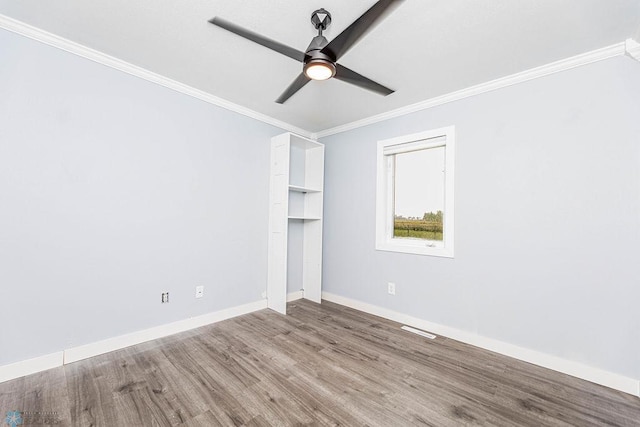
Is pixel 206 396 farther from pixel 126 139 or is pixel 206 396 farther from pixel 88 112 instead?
pixel 88 112

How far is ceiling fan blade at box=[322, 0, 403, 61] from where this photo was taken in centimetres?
125

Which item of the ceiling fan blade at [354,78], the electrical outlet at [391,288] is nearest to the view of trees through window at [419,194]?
the electrical outlet at [391,288]

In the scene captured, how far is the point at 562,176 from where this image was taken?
2.23m

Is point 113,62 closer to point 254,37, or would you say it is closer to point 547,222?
point 254,37

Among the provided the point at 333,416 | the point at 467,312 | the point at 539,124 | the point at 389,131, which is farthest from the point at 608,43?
the point at 333,416

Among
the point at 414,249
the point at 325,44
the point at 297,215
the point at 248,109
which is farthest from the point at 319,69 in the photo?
the point at 297,215

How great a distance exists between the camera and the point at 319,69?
5.58ft

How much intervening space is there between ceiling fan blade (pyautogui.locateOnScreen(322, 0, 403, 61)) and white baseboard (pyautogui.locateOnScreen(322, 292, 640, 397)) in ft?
8.97

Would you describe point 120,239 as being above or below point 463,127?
below

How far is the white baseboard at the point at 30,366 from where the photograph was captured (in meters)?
1.88

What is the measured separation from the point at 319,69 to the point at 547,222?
2239 millimetres

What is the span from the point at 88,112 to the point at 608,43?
409 cm

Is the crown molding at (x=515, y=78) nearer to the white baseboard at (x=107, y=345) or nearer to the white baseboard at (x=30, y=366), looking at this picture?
the white baseboard at (x=107, y=345)

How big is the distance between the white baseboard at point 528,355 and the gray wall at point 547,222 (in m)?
0.05
